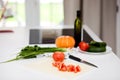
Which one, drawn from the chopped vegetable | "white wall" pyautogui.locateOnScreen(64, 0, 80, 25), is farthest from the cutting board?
"white wall" pyautogui.locateOnScreen(64, 0, 80, 25)

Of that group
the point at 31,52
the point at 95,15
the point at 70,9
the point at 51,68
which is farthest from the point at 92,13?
the point at 51,68

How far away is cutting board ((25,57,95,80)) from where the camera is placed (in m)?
1.25

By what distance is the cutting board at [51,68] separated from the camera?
4.10 ft

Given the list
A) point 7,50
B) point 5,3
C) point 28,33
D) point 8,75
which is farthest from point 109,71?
point 5,3

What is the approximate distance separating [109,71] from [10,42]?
921 mm

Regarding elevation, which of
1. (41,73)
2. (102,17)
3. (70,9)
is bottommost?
(41,73)

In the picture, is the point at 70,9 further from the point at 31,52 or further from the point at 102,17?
the point at 31,52

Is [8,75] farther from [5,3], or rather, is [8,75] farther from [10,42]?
[5,3]

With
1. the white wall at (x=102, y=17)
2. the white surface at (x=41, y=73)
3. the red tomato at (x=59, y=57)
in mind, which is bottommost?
the white surface at (x=41, y=73)

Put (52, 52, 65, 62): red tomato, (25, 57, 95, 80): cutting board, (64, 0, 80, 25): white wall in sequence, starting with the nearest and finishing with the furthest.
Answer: (25, 57, 95, 80): cutting board
(52, 52, 65, 62): red tomato
(64, 0, 80, 25): white wall

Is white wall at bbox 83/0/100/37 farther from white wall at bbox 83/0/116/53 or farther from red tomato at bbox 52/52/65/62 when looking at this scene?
red tomato at bbox 52/52/65/62

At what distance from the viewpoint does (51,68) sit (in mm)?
1366

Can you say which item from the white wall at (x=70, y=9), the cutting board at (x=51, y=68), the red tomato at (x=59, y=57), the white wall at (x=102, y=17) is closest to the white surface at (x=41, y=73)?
the cutting board at (x=51, y=68)

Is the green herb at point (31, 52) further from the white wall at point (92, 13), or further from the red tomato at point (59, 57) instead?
the white wall at point (92, 13)
